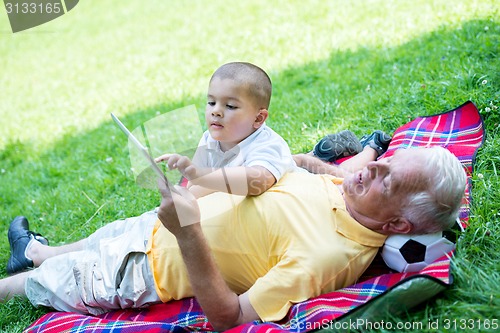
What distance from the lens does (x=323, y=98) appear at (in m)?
5.16

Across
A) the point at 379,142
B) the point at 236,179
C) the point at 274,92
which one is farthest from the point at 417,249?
the point at 274,92

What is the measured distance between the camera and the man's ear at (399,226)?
2486 mm

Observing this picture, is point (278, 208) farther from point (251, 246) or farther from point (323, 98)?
point (323, 98)

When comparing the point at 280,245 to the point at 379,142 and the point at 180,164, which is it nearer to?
the point at 180,164

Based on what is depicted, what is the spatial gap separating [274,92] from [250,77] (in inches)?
121

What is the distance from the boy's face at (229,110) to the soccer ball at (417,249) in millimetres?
900

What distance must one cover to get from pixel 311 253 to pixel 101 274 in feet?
3.75

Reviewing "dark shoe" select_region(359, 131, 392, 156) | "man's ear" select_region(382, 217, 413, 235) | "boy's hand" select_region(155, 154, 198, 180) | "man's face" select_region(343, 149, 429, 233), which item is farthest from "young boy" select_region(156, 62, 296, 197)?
"dark shoe" select_region(359, 131, 392, 156)

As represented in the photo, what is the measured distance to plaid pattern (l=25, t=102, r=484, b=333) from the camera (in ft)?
7.76

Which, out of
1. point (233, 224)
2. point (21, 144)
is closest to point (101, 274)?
point (233, 224)

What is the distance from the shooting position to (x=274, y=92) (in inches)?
229

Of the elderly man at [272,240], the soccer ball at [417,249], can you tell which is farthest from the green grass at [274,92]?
the elderly man at [272,240]

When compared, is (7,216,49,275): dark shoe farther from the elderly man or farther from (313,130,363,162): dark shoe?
(313,130,363,162): dark shoe

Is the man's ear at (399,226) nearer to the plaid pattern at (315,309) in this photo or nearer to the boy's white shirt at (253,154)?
the plaid pattern at (315,309)
